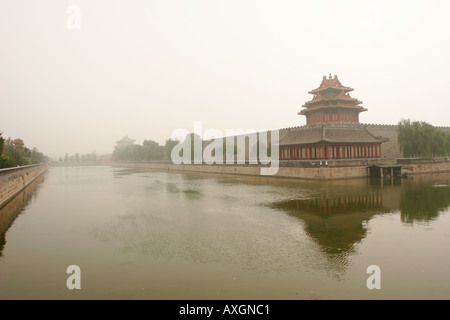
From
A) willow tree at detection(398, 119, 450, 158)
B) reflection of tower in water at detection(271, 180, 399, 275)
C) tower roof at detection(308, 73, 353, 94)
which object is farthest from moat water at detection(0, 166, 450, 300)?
tower roof at detection(308, 73, 353, 94)

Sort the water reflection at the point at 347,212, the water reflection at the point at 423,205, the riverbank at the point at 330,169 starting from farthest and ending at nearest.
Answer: the riverbank at the point at 330,169, the water reflection at the point at 423,205, the water reflection at the point at 347,212

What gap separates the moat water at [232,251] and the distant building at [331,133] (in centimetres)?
1892

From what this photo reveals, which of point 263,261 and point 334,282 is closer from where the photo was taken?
point 334,282

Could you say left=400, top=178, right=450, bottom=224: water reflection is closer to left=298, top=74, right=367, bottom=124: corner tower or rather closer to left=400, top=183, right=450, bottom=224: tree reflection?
left=400, top=183, right=450, bottom=224: tree reflection

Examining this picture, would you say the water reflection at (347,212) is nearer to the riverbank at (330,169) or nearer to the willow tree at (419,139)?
the riverbank at (330,169)

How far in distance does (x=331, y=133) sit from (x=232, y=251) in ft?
103

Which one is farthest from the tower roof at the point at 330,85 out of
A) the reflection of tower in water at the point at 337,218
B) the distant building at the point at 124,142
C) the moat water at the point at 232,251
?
the distant building at the point at 124,142

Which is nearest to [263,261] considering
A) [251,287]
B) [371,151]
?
[251,287]

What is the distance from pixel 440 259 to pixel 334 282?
361 cm

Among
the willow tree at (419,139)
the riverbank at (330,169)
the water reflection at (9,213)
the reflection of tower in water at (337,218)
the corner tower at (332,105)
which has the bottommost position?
the water reflection at (9,213)

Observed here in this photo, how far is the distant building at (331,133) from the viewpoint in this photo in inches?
1367

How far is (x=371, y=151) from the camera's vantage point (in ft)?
123
